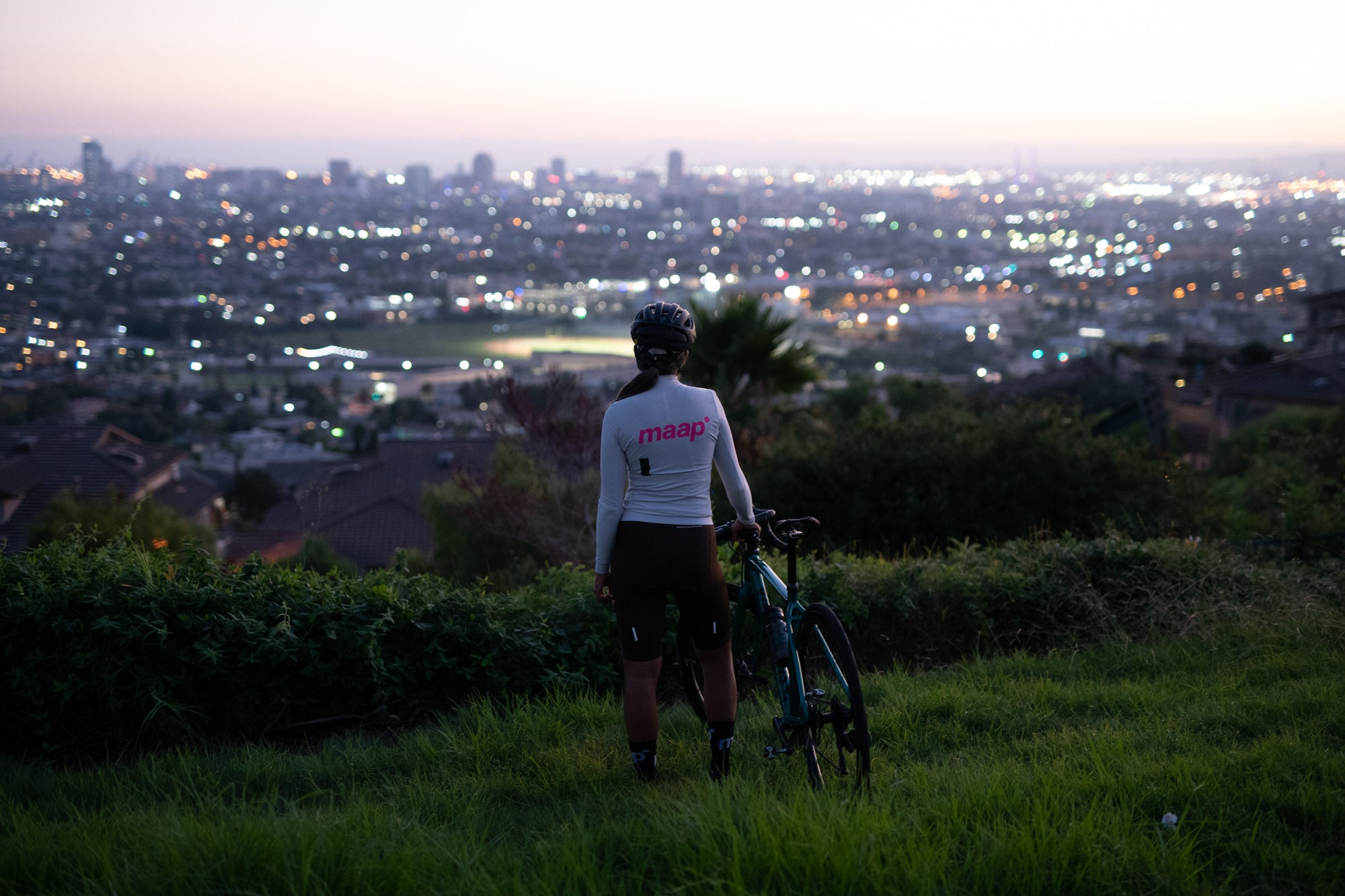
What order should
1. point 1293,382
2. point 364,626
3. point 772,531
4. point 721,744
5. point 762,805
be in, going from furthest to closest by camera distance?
point 1293,382 → point 364,626 → point 772,531 → point 721,744 → point 762,805

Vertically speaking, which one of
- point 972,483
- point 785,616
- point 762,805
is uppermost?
point 785,616

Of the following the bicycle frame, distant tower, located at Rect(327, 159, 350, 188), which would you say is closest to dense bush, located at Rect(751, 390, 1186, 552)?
the bicycle frame

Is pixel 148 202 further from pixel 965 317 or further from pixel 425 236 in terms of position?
pixel 965 317

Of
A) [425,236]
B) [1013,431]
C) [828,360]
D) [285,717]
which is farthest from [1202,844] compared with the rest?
[425,236]

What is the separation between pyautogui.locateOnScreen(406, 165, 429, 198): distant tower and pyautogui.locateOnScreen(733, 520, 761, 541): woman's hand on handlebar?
12137cm

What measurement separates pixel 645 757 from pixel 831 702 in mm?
701

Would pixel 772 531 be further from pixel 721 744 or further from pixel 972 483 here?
pixel 972 483

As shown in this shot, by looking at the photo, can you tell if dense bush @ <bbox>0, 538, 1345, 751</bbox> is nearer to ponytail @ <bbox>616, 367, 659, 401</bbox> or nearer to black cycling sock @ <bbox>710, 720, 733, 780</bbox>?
black cycling sock @ <bbox>710, 720, 733, 780</bbox>

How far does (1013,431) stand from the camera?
36.0 ft

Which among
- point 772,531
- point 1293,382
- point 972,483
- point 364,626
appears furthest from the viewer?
point 1293,382

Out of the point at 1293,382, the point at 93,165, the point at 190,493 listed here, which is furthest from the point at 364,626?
the point at 93,165

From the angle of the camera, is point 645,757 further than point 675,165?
No

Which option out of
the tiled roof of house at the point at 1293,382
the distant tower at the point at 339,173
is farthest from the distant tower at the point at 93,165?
the tiled roof of house at the point at 1293,382

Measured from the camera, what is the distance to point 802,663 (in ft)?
12.8
